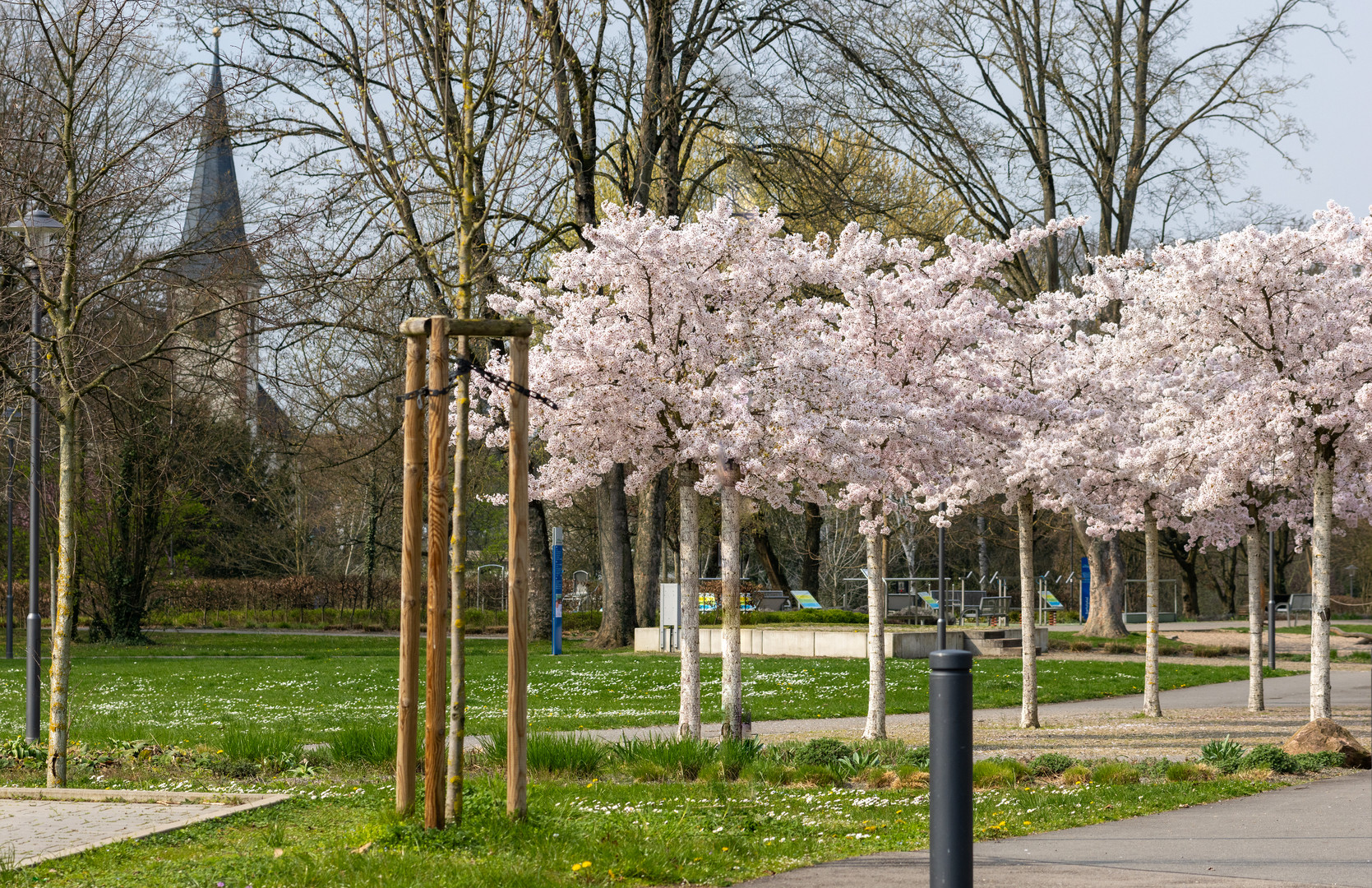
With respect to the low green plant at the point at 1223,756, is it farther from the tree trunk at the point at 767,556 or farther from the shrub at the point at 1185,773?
the tree trunk at the point at 767,556

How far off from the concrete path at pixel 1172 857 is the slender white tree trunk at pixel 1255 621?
28.3 feet

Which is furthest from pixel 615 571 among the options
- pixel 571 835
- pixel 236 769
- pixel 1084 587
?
pixel 1084 587

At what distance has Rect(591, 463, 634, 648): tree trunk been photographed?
28125 mm

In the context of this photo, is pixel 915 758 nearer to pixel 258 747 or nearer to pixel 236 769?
pixel 258 747

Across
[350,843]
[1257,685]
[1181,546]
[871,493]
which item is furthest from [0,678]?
[1181,546]

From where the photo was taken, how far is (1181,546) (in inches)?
1889

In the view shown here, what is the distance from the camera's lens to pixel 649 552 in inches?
1136

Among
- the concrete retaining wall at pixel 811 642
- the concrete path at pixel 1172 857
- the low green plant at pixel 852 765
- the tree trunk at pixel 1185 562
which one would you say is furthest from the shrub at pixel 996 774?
the tree trunk at pixel 1185 562

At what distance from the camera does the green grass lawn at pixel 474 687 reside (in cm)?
1446

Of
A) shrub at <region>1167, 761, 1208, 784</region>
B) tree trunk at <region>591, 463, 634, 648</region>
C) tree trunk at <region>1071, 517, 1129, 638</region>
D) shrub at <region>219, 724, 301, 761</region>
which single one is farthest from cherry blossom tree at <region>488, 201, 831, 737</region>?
tree trunk at <region>1071, 517, 1129, 638</region>

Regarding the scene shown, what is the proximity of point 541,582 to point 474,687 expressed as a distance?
1095cm

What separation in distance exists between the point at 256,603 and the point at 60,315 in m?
35.6

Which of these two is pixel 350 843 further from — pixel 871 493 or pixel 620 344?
pixel 871 493

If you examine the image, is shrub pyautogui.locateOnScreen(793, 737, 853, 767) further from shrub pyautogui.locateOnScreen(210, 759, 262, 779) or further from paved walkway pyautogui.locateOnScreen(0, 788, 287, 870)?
shrub pyautogui.locateOnScreen(210, 759, 262, 779)
